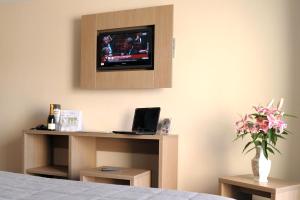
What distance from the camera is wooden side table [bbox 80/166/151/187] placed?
251cm

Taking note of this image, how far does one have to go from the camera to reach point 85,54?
3.15 metres

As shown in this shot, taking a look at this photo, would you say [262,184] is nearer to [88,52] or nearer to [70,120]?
[70,120]

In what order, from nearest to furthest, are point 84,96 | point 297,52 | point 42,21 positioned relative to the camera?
1. point 297,52
2. point 84,96
3. point 42,21

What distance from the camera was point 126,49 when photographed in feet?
9.91

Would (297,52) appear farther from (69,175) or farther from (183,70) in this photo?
(69,175)

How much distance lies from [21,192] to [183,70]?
175cm

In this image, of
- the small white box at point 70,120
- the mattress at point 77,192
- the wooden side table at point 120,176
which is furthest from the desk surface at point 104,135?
the mattress at point 77,192

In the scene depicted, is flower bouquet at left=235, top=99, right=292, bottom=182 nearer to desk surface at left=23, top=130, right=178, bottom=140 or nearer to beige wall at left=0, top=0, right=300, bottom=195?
beige wall at left=0, top=0, right=300, bottom=195

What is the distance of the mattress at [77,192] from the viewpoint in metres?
1.36

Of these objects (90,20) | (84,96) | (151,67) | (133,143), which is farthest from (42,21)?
(133,143)

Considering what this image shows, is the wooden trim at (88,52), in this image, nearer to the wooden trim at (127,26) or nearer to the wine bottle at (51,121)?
the wooden trim at (127,26)

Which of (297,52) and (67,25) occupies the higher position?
(67,25)

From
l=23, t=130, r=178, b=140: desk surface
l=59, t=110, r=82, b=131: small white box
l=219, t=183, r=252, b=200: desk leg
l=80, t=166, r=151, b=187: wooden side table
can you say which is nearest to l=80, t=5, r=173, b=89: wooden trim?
l=59, t=110, r=82, b=131: small white box

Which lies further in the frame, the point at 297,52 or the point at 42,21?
the point at 42,21
